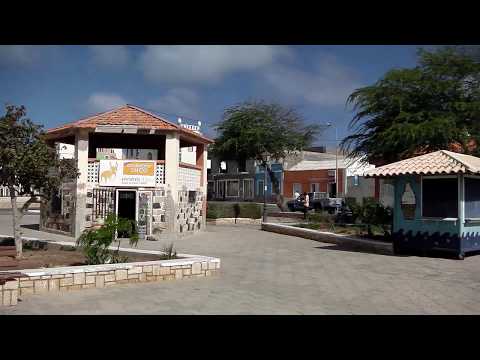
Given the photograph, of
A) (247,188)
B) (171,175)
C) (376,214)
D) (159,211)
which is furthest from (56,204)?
(247,188)

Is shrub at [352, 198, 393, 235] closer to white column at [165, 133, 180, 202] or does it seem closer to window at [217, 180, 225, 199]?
white column at [165, 133, 180, 202]

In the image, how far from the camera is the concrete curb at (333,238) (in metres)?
15.9

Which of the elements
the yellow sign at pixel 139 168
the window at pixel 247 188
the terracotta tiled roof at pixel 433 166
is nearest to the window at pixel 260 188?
the window at pixel 247 188

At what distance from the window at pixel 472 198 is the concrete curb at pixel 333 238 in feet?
7.89

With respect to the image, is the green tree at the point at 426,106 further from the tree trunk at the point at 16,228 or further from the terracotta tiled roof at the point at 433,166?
the tree trunk at the point at 16,228

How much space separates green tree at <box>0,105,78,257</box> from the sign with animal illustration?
6975 mm

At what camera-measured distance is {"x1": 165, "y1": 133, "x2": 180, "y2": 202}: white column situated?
794 inches

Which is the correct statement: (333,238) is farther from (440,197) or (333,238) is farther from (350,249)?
(440,197)

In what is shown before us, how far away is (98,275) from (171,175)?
11304 mm
